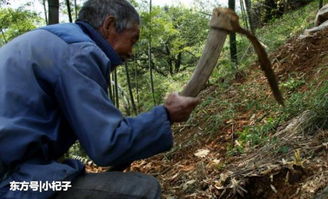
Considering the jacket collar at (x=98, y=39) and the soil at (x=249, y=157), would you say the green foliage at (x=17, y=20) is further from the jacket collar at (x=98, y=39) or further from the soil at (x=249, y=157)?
the jacket collar at (x=98, y=39)

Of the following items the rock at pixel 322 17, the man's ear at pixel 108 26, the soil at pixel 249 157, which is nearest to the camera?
the man's ear at pixel 108 26

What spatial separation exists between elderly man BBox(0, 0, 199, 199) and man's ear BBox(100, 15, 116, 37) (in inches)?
4.2

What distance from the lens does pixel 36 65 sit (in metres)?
1.90

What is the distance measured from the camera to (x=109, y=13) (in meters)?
2.14

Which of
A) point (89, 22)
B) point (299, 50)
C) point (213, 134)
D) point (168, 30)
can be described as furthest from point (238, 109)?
point (168, 30)

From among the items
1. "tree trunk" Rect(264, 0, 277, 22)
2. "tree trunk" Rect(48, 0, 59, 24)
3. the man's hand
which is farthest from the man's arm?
"tree trunk" Rect(264, 0, 277, 22)

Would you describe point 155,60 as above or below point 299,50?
below

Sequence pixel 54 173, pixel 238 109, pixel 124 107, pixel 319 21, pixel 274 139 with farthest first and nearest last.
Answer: pixel 124 107
pixel 319 21
pixel 238 109
pixel 274 139
pixel 54 173

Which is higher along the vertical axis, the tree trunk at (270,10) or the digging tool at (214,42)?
the digging tool at (214,42)

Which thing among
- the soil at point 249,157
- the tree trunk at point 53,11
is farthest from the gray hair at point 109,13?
the tree trunk at point 53,11

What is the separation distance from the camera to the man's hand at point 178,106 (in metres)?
2.03

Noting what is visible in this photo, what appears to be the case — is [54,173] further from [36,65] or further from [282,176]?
[282,176]

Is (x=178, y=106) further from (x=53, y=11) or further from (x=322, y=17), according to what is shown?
(x=322, y=17)

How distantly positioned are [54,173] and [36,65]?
524 mm
